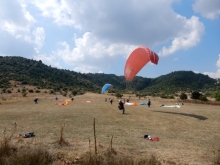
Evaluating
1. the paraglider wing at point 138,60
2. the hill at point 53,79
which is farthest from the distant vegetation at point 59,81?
the paraglider wing at point 138,60

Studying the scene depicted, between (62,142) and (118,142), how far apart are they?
2.93 m

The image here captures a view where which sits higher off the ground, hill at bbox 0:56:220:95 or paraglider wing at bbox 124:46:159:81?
hill at bbox 0:56:220:95

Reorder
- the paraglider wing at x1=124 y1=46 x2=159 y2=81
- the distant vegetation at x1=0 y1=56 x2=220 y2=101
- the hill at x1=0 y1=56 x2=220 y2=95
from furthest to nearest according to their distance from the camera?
the hill at x1=0 y1=56 x2=220 y2=95 → the distant vegetation at x1=0 y1=56 x2=220 y2=101 → the paraglider wing at x1=124 y1=46 x2=159 y2=81

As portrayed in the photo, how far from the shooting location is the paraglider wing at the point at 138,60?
21.9 metres

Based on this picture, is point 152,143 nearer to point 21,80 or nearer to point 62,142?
point 62,142

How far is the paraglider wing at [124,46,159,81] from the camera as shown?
2185cm

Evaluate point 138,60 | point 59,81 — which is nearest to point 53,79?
point 59,81

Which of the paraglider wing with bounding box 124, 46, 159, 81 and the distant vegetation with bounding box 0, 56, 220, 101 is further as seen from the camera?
the distant vegetation with bounding box 0, 56, 220, 101

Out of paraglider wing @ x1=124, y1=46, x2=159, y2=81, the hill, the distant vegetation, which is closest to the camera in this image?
paraglider wing @ x1=124, y1=46, x2=159, y2=81

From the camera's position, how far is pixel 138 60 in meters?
23.9

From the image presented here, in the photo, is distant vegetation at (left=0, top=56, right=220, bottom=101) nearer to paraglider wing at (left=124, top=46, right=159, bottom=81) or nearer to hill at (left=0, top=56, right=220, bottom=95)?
hill at (left=0, top=56, right=220, bottom=95)

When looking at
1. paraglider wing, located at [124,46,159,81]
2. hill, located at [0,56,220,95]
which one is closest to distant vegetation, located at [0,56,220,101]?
hill, located at [0,56,220,95]

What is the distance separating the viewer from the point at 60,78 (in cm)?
12269

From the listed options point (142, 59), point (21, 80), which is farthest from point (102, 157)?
point (21, 80)
